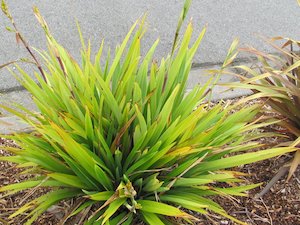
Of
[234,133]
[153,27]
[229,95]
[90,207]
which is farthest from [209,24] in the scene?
[90,207]

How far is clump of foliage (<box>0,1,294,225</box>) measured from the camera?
1754mm

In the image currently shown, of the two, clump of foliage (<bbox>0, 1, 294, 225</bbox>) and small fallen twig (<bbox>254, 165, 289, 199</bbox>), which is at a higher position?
clump of foliage (<bbox>0, 1, 294, 225</bbox>)

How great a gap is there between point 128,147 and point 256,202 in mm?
751

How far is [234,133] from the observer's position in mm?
1932

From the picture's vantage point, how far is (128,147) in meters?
1.93

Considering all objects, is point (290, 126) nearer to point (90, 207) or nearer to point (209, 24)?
point (90, 207)

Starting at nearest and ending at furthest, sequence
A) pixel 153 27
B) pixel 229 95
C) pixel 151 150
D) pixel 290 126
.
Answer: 1. pixel 151 150
2. pixel 290 126
3. pixel 229 95
4. pixel 153 27

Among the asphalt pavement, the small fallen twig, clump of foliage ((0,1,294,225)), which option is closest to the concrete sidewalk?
the asphalt pavement

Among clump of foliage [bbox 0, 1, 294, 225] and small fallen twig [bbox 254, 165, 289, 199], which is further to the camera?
small fallen twig [bbox 254, 165, 289, 199]

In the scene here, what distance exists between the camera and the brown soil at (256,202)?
2133 mm

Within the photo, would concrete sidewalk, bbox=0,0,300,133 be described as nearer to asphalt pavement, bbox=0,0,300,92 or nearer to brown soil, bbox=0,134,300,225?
asphalt pavement, bbox=0,0,300,92

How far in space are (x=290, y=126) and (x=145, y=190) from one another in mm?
829

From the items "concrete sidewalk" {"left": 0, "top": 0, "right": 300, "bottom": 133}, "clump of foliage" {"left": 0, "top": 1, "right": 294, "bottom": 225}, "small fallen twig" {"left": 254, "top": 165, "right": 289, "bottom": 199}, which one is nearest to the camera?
"clump of foliage" {"left": 0, "top": 1, "right": 294, "bottom": 225}

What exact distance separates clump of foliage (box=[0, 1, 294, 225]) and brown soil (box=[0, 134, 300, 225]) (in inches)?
10.8
